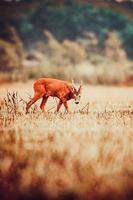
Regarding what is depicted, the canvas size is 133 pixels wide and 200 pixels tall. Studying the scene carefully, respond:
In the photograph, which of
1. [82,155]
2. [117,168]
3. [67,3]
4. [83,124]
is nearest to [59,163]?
[82,155]

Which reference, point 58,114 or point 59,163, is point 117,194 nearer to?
point 59,163

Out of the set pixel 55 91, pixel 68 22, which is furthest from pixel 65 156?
pixel 68 22

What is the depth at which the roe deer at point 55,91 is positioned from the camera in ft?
20.0

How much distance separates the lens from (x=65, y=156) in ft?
13.5

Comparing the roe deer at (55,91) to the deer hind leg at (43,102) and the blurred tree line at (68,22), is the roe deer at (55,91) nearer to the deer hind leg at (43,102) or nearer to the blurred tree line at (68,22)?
the deer hind leg at (43,102)

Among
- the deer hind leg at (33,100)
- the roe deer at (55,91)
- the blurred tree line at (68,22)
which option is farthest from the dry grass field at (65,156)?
the blurred tree line at (68,22)

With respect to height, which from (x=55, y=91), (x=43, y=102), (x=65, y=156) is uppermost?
(x=55, y=91)

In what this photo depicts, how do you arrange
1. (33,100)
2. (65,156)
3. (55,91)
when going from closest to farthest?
1. (65,156)
2. (33,100)
3. (55,91)

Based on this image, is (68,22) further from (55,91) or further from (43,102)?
(43,102)

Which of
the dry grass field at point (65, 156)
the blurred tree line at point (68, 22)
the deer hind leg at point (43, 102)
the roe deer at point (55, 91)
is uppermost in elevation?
the blurred tree line at point (68, 22)

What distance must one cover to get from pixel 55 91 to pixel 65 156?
233 centimetres

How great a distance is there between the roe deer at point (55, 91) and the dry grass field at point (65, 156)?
1.53 feet

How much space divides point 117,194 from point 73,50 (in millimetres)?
2820

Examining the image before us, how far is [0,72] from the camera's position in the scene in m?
A: 6.19
